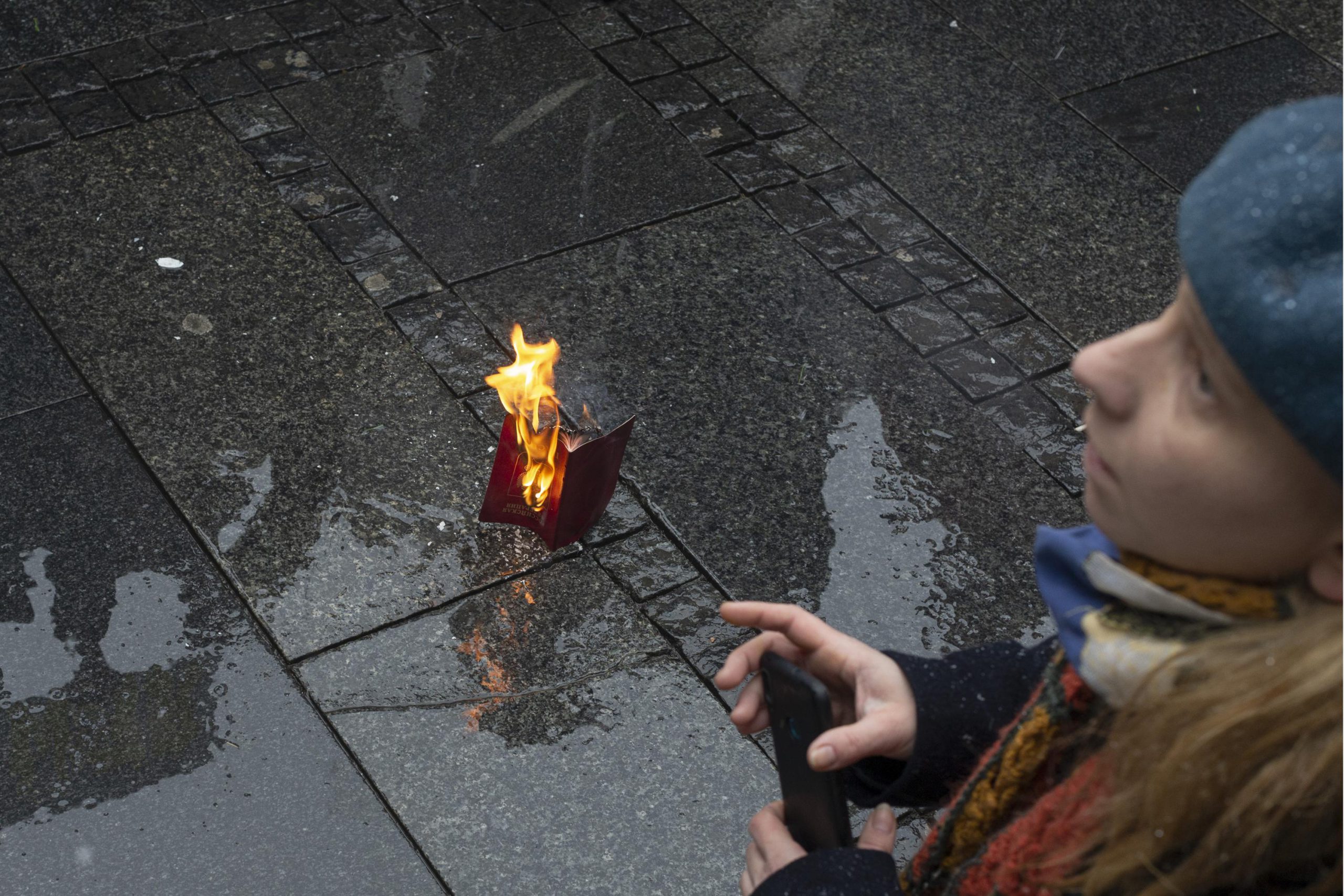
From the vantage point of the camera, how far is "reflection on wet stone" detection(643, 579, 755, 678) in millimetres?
3295

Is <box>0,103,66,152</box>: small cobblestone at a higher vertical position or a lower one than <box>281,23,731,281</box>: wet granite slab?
lower

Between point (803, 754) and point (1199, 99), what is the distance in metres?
4.11

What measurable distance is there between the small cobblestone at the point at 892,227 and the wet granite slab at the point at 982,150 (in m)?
0.07

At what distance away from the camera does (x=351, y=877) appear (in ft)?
9.27

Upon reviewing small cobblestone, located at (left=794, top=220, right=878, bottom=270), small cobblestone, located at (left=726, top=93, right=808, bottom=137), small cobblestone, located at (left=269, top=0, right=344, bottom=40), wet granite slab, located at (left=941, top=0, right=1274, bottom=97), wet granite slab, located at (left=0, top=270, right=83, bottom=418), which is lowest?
wet granite slab, located at (left=0, top=270, right=83, bottom=418)

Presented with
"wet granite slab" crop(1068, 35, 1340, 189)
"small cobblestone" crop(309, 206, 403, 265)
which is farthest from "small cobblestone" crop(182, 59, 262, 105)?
"wet granite slab" crop(1068, 35, 1340, 189)

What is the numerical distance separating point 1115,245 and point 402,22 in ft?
8.54

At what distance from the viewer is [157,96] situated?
15.4ft

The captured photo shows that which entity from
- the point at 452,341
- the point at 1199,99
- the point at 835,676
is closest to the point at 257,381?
the point at 452,341

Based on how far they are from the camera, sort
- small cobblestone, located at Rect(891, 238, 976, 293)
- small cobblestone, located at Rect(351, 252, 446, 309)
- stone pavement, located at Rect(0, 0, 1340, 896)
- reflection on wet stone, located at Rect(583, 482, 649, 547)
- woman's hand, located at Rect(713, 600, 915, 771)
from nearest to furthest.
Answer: woman's hand, located at Rect(713, 600, 915, 771) → stone pavement, located at Rect(0, 0, 1340, 896) → reflection on wet stone, located at Rect(583, 482, 649, 547) → small cobblestone, located at Rect(351, 252, 446, 309) → small cobblestone, located at Rect(891, 238, 976, 293)

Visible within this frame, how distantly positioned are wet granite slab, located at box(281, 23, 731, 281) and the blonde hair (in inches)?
125

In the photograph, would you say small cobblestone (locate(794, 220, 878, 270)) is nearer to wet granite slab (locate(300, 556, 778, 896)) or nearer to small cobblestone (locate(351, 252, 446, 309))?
small cobblestone (locate(351, 252, 446, 309))

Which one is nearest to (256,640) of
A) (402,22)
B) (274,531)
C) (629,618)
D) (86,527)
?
(274,531)

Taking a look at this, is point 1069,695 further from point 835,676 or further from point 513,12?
point 513,12
